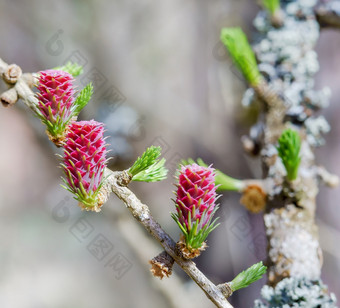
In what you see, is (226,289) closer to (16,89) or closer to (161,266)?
(161,266)

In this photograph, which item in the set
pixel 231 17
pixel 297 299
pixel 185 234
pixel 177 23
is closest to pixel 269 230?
pixel 297 299

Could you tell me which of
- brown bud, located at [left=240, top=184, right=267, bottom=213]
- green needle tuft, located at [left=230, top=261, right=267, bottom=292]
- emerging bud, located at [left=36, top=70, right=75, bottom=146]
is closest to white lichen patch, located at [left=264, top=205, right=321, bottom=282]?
brown bud, located at [left=240, top=184, right=267, bottom=213]

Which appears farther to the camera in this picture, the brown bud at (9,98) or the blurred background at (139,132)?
the blurred background at (139,132)

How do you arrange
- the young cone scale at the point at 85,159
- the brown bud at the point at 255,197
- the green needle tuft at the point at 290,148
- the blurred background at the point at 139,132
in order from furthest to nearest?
1. the blurred background at the point at 139,132
2. the brown bud at the point at 255,197
3. the green needle tuft at the point at 290,148
4. the young cone scale at the point at 85,159

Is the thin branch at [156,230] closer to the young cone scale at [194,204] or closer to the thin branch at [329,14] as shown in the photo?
the young cone scale at [194,204]

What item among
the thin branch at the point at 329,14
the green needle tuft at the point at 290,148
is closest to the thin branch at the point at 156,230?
the green needle tuft at the point at 290,148

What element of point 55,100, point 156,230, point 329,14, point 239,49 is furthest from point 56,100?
point 329,14

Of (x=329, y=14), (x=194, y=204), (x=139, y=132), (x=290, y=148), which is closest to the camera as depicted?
(x=194, y=204)
